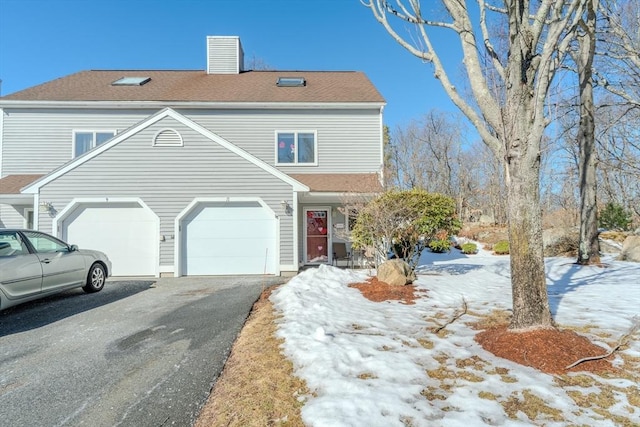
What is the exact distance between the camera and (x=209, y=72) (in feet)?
52.0

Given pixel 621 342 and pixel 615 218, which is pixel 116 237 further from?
pixel 615 218

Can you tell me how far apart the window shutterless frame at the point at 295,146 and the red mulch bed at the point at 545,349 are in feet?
→ 31.9

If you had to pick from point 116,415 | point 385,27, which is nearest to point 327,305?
point 116,415

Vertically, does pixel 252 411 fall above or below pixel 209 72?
below

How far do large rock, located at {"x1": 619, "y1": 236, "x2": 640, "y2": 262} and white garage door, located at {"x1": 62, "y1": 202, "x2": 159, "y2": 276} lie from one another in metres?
14.7

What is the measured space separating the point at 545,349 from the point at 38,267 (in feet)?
26.1

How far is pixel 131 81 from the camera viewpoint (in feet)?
47.6

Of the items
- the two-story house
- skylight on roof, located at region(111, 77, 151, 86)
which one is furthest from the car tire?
skylight on roof, located at region(111, 77, 151, 86)

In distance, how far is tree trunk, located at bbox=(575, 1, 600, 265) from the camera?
10.4 m

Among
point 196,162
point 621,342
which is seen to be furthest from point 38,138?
point 621,342

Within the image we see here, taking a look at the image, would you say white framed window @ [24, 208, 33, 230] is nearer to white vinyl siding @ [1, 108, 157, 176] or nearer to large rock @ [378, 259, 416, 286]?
white vinyl siding @ [1, 108, 157, 176]

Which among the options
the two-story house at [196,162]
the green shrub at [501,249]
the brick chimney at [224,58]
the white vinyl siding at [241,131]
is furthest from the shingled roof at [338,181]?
the green shrub at [501,249]

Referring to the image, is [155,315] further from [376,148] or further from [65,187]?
[376,148]

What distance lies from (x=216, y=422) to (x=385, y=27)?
568cm
